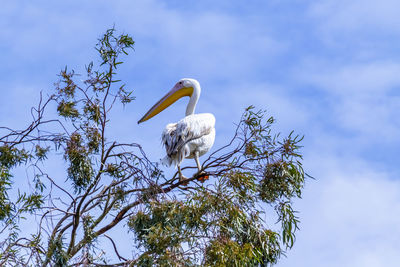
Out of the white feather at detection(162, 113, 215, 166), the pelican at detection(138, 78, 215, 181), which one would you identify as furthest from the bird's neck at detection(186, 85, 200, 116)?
the white feather at detection(162, 113, 215, 166)

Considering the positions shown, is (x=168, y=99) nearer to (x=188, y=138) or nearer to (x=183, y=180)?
(x=188, y=138)

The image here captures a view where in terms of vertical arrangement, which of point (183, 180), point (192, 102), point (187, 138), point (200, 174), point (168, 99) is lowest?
point (183, 180)

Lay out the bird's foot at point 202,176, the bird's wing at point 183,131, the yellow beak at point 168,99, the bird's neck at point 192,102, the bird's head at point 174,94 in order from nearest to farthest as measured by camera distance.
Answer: the bird's foot at point 202,176
the bird's wing at point 183,131
the bird's neck at point 192,102
the bird's head at point 174,94
the yellow beak at point 168,99

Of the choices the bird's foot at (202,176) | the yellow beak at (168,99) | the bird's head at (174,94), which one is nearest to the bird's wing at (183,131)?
the bird's foot at (202,176)

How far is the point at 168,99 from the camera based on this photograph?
11039mm

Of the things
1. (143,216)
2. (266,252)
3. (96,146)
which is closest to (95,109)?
(96,146)

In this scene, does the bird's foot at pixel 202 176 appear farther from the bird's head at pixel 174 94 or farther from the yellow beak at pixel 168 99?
the yellow beak at pixel 168 99

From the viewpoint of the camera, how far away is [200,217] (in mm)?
7262

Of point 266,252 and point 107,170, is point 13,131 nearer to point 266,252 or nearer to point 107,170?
point 107,170

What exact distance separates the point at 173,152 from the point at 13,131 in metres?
1.77

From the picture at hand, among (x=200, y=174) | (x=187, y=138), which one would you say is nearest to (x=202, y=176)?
(x=200, y=174)

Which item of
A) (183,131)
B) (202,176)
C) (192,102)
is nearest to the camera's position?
(202,176)

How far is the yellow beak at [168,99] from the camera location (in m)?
10.9

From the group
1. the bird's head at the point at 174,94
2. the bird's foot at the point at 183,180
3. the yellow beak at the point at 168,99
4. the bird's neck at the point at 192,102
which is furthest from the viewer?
the yellow beak at the point at 168,99
